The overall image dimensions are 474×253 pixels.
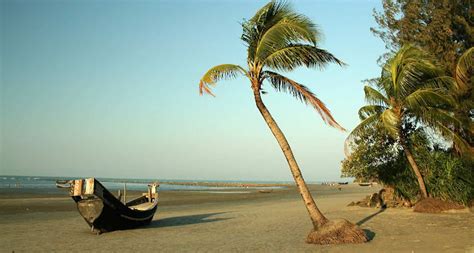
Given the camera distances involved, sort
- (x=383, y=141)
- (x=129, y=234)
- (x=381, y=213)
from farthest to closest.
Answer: (x=383, y=141)
(x=381, y=213)
(x=129, y=234)

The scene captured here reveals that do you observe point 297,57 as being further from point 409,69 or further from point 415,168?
point 415,168

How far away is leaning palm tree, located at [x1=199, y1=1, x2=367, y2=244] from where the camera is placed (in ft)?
33.7

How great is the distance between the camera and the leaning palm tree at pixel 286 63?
10.3 meters

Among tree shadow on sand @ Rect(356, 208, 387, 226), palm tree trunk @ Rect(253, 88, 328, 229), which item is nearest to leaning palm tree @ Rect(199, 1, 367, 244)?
palm tree trunk @ Rect(253, 88, 328, 229)

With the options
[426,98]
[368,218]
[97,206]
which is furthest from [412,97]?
[97,206]

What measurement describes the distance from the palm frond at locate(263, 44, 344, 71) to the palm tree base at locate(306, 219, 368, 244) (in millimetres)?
4283

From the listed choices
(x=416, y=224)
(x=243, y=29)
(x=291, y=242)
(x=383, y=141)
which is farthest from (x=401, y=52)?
(x=291, y=242)

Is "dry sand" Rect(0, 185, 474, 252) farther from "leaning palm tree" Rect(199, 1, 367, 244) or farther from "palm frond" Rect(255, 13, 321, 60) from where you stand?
"palm frond" Rect(255, 13, 321, 60)

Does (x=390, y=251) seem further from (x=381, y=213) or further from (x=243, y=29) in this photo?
(x=381, y=213)

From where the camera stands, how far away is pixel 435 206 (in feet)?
56.3

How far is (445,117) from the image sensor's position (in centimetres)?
1634

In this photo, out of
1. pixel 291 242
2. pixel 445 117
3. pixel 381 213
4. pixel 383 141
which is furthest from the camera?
pixel 383 141

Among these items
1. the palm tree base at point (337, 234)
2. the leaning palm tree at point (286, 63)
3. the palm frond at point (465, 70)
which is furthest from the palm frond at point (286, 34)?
the palm frond at point (465, 70)

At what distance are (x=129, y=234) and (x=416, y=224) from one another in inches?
388
